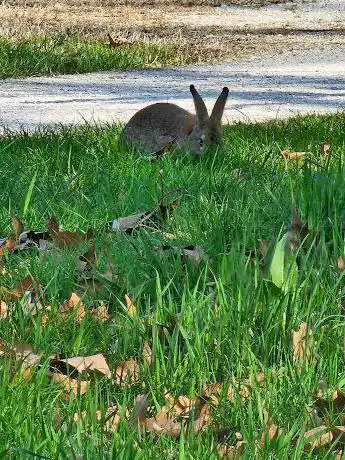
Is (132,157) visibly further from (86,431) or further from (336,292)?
(86,431)

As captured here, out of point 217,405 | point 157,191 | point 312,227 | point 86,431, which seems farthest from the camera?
point 157,191

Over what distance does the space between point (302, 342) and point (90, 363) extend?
544mm

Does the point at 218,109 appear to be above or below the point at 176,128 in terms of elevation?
above

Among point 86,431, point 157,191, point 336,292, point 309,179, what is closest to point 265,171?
point 157,191

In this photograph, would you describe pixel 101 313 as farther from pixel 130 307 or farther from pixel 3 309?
pixel 3 309

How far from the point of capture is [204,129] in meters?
6.31

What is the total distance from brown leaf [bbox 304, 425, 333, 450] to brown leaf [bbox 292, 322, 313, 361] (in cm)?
34

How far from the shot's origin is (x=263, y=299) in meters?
3.02

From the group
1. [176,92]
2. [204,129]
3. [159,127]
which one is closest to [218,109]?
[204,129]

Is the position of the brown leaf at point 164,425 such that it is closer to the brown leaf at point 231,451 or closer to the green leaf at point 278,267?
the brown leaf at point 231,451

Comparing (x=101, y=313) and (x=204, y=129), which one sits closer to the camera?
(x=101, y=313)

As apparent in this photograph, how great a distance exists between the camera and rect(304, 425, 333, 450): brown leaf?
236 centimetres

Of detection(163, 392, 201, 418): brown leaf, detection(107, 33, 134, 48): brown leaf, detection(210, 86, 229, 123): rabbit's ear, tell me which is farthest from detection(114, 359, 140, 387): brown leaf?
detection(107, 33, 134, 48): brown leaf

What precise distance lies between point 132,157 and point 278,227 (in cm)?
182
